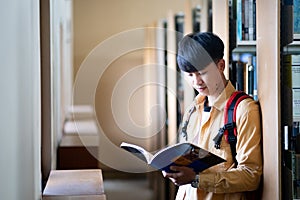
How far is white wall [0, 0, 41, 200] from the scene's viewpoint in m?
1.14

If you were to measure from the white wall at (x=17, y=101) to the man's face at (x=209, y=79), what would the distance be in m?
0.59

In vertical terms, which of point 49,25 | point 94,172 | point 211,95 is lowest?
point 94,172

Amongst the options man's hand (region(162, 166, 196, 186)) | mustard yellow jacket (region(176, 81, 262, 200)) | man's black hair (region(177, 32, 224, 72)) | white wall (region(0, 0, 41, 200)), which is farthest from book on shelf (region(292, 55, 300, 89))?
white wall (region(0, 0, 41, 200))

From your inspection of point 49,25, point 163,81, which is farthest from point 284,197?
point 163,81

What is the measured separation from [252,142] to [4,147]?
3.23 ft

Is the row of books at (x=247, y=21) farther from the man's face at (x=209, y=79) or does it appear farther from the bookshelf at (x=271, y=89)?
the man's face at (x=209, y=79)

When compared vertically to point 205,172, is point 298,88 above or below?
above

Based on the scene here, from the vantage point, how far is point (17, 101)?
1.36 m

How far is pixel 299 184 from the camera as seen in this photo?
1.91 meters

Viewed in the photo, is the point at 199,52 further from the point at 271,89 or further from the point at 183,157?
the point at 183,157

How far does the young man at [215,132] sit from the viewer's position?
183cm

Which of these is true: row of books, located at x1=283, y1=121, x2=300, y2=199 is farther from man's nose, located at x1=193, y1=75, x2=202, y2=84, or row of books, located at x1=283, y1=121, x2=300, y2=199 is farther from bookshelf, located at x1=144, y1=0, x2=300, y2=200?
man's nose, located at x1=193, y1=75, x2=202, y2=84

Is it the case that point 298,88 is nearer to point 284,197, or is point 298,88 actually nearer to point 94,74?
point 284,197

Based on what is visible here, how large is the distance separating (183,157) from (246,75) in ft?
2.15
